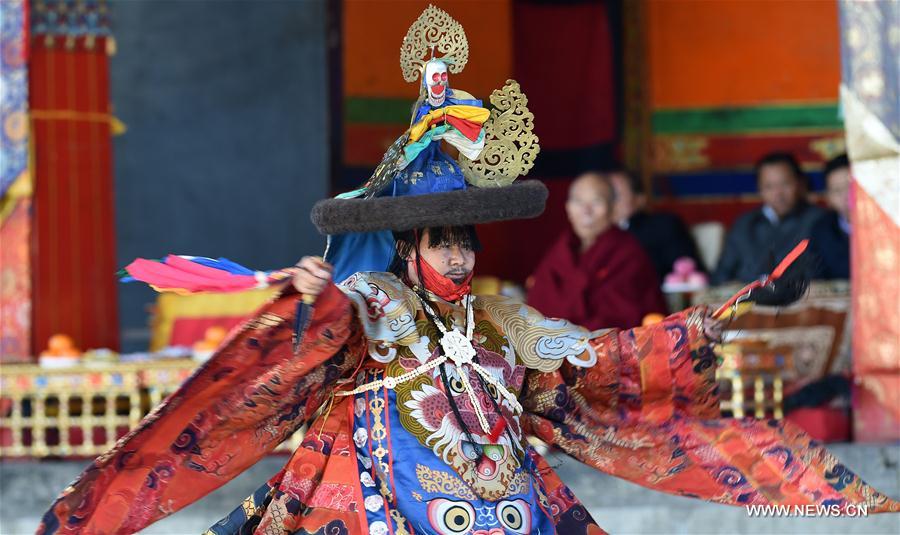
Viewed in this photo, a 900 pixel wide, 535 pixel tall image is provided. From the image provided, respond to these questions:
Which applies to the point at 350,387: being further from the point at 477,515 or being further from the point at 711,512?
the point at 711,512

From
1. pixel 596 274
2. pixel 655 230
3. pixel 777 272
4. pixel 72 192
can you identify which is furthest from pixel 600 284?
pixel 777 272

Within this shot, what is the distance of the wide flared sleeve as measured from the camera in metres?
3.07

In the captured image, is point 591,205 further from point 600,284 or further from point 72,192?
point 72,192

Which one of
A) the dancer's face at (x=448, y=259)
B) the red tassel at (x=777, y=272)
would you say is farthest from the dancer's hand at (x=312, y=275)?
the red tassel at (x=777, y=272)

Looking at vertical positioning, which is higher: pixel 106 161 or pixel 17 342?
pixel 106 161

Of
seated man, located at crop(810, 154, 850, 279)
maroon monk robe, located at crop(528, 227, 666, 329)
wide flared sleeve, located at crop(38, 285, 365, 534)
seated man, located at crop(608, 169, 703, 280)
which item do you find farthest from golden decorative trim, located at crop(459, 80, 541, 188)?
seated man, located at crop(608, 169, 703, 280)

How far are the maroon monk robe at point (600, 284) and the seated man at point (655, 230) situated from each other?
116 centimetres

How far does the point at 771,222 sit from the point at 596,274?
124cm

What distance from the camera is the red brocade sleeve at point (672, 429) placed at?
3.45 meters

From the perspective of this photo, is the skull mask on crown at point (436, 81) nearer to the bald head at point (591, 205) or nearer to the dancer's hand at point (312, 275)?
the dancer's hand at point (312, 275)

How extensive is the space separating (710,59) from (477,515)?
6.94m

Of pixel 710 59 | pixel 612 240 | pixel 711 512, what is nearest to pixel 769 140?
pixel 710 59

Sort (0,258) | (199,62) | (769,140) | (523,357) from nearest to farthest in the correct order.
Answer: (523,357), (0,258), (199,62), (769,140)

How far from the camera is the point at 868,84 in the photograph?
5516 mm
